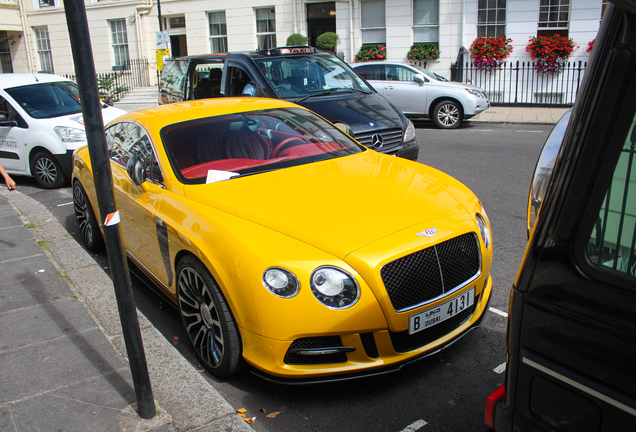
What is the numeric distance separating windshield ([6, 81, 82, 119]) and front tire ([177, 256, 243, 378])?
6.42m

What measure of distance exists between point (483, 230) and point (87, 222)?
382cm

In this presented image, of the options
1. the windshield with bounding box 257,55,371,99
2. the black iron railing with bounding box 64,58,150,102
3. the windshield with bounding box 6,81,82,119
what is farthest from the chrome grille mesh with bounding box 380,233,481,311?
the black iron railing with bounding box 64,58,150,102

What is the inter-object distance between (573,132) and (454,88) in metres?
12.1

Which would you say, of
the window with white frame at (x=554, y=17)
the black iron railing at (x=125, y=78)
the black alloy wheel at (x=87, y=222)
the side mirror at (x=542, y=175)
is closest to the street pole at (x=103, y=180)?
the side mirror at (x=542, y=175)

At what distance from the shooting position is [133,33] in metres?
23.5

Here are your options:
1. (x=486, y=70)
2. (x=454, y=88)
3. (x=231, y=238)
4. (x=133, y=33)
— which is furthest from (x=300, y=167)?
(x=133, y=33)

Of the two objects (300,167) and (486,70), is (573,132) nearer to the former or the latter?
(300,167)

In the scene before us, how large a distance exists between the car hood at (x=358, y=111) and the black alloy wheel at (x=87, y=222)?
3.14 metres

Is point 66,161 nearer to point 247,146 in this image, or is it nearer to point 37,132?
point 37,132

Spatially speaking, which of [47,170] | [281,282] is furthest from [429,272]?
[47,170]

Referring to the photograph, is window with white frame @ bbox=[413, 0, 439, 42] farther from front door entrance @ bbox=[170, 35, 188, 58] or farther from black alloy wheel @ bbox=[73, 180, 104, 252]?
black alloy wheel @ bbox=[73, 180, 104, 252]

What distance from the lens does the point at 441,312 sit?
290 cm

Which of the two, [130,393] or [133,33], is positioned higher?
[133,33]

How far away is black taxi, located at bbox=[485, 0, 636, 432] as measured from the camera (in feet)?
4.68
